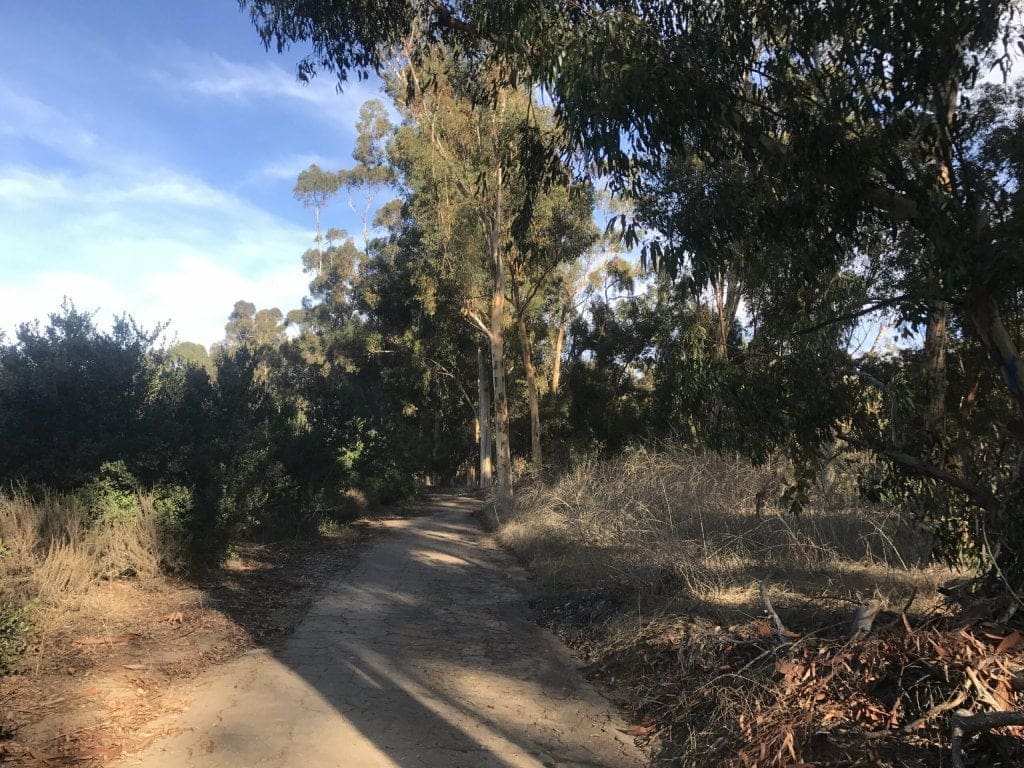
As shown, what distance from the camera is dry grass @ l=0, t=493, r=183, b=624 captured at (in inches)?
272

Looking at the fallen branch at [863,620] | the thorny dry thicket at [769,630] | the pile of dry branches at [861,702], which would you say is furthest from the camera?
the fallen branch at [863,620]

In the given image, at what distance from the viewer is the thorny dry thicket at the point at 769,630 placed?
386 centimetres

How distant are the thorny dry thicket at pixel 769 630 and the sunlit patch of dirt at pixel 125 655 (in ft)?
11.5

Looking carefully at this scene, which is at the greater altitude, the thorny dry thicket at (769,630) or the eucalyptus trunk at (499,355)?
the eucalyptus trunk at (499,355)

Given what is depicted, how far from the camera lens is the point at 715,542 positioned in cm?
1009

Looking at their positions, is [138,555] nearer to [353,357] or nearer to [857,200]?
[857,200]

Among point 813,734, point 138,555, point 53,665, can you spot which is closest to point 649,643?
point 813,734

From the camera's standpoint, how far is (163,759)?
14.4 ft

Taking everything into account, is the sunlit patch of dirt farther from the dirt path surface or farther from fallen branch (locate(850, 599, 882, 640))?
fallen branch (locate(850, 599, 882, 640))

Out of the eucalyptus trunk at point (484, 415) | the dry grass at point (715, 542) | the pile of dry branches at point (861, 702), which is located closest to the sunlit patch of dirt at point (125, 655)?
the pile of dry branches at point (861, 702)

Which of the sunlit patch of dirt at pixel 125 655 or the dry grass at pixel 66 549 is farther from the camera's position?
the dry grass at pixel 66 549

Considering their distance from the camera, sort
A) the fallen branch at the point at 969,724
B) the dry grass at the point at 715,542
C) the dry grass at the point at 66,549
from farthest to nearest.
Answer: the dry grass at the point at 715,542, the dry grass at the point at 66,549, the fallen branch at the point at 969,724

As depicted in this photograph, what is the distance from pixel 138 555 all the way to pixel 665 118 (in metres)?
8.14

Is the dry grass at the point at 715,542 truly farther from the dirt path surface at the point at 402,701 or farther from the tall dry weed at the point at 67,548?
the tall dry weed at the point at 67,548
